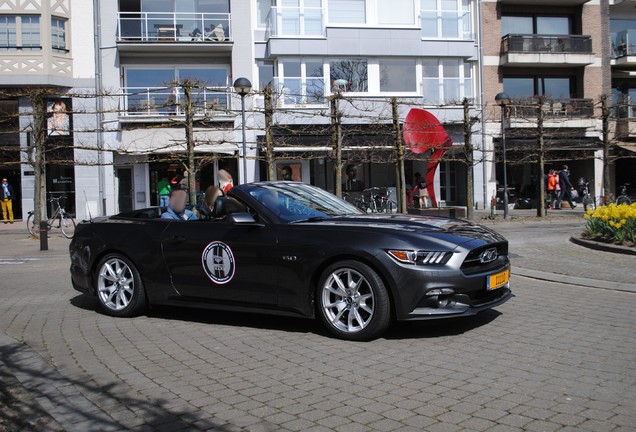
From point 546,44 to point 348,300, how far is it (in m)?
31.3

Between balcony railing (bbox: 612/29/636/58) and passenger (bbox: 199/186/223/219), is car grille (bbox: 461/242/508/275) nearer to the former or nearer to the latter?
passenger (bbox: 199/186/223/219)

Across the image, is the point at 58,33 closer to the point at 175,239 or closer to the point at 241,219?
the point at 175,239

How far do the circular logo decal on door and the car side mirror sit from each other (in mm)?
328

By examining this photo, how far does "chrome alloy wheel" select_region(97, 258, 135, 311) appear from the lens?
22.2ft

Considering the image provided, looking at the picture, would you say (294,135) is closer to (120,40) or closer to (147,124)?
(147,124)

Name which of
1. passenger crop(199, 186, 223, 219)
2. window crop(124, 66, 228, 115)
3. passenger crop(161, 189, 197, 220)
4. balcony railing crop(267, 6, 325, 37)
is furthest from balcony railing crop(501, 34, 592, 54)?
passenger crop(161, 189, 197, 220)

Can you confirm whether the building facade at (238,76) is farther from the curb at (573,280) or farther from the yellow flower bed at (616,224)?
the curb at (573,280)

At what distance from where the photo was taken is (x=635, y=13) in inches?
1396

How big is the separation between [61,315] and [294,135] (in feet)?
71.1

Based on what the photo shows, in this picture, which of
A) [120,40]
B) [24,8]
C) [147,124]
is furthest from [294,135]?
[24,8]

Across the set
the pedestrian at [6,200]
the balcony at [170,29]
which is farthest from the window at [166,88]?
the pedestrian at [6,200]

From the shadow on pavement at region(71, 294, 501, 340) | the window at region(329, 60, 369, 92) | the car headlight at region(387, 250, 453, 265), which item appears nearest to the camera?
the car headlight at region(387, 250, 453, 265)

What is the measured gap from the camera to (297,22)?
28.6 meters

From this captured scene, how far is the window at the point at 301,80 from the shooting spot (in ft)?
91.9
